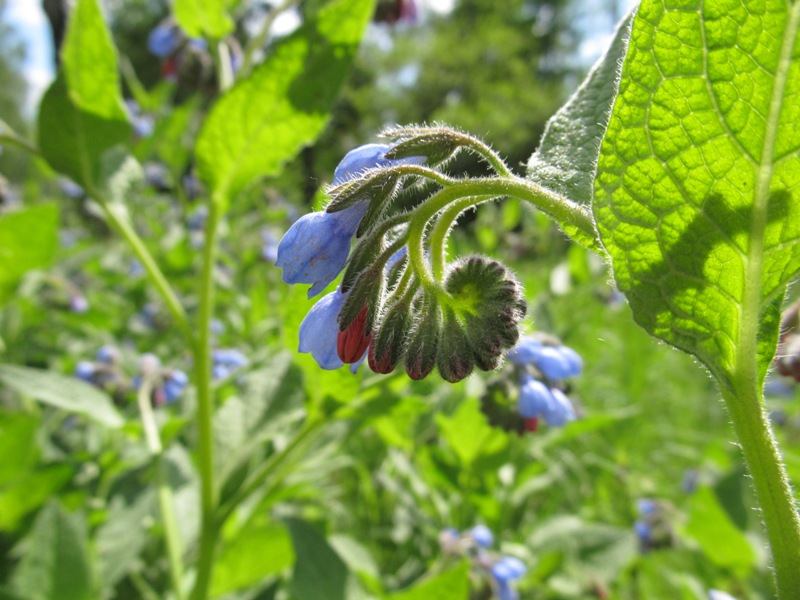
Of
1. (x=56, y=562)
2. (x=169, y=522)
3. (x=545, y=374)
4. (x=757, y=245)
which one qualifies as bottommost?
(x=56, y=562)

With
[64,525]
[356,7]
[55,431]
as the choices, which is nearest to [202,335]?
[64,525]

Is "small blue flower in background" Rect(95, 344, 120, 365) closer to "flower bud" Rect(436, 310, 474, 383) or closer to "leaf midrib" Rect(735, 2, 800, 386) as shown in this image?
"flower bud" Rect(436, 310, 474, 383)

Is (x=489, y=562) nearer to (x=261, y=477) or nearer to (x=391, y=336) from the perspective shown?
(x=261, y=477)

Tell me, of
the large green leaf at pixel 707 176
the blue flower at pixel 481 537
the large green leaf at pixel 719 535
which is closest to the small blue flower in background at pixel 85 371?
the blue flower at pixel 481 537

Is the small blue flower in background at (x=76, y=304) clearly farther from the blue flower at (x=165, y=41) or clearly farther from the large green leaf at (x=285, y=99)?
the large green leaf at (x=285, y=99)

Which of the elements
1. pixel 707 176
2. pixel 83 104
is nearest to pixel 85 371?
pixel 83 104

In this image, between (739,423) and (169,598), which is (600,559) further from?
(739,423)

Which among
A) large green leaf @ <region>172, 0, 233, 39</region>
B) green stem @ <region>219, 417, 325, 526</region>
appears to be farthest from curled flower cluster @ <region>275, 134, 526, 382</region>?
large green leaf @ <region>172, 0, 233, 39</region>
